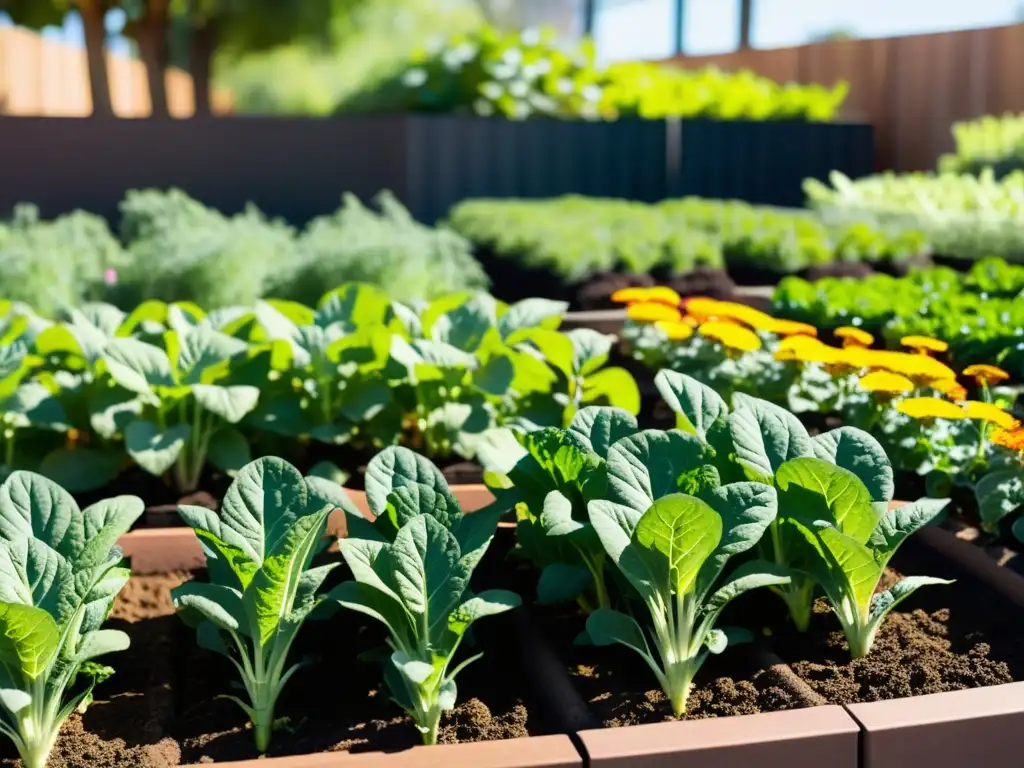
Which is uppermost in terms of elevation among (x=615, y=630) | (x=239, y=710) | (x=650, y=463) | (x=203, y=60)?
(x=203, y=60)

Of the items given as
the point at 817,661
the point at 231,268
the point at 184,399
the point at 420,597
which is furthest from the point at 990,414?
the point at 231,268

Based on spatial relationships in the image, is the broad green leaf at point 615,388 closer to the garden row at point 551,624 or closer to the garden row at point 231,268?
the garden row at point 551,624

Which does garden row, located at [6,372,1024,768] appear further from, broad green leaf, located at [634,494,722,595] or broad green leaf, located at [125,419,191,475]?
broad green leaf, located at [125,419,191,475]

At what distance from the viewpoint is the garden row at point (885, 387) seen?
6.84 feet

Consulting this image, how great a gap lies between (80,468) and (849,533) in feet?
5.27

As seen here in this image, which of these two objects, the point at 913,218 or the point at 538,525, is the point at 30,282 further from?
the point at 913,218

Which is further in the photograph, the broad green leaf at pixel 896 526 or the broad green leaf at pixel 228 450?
the broad green leaf at pixel 228 450

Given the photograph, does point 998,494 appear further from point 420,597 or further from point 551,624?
point 420,597

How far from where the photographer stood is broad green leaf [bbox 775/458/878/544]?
1.63 metres

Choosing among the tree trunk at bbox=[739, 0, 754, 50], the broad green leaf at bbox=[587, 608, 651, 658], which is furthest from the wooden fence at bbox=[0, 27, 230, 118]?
the broad green leaf at bbox=[587, 608, 651, 658]

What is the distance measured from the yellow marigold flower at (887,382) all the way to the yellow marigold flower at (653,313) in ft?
1.98

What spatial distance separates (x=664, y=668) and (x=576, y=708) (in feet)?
0.51

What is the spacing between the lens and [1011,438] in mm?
1916

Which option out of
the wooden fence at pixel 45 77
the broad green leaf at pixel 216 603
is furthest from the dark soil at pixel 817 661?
the wooden fence at pixel 45 77
